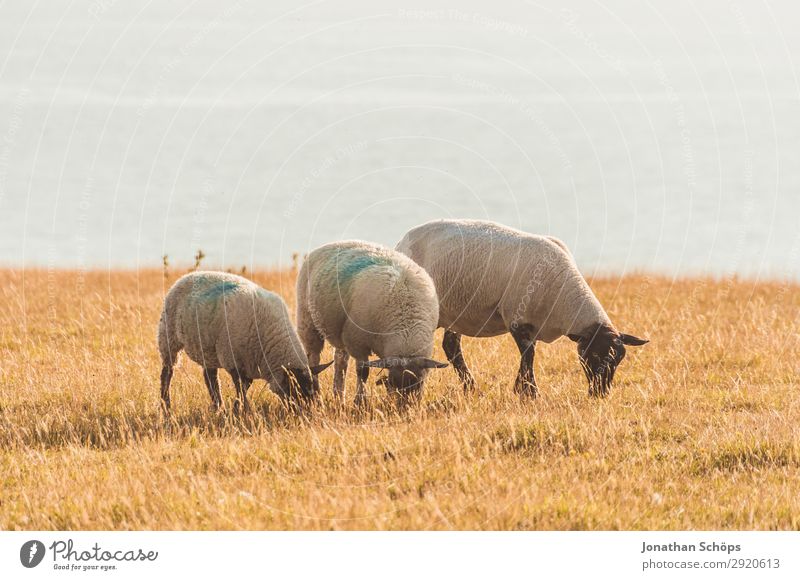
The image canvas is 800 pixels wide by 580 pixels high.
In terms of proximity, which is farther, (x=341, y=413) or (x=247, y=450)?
(x=341, y=413)

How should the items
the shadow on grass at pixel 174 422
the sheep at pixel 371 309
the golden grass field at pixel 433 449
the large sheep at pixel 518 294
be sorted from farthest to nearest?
the large sheep at pixel 518 294 → the sheep at pixel 371 309 → the shadow on grass at pixel 174 422 → the golden grass field at pixel 433 449

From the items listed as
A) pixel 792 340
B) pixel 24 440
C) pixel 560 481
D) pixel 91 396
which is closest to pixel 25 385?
pixel 91 396

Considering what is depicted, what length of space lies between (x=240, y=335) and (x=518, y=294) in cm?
384

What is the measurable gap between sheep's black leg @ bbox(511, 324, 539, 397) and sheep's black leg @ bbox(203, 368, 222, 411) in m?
3.90

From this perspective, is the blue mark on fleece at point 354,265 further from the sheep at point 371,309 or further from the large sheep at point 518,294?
the large sheep at point 518,294

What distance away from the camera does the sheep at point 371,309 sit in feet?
37.0

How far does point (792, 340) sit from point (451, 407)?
24.1ft

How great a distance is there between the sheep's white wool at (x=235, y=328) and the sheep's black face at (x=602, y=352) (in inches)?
150

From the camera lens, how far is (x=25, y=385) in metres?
13.4

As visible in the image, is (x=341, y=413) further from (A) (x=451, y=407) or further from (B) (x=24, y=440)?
(B) (x=24, y=440)

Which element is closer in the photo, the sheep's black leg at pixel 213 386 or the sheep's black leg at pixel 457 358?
the sheep's black leg at pixel 213 386

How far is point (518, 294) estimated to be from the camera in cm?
1310
